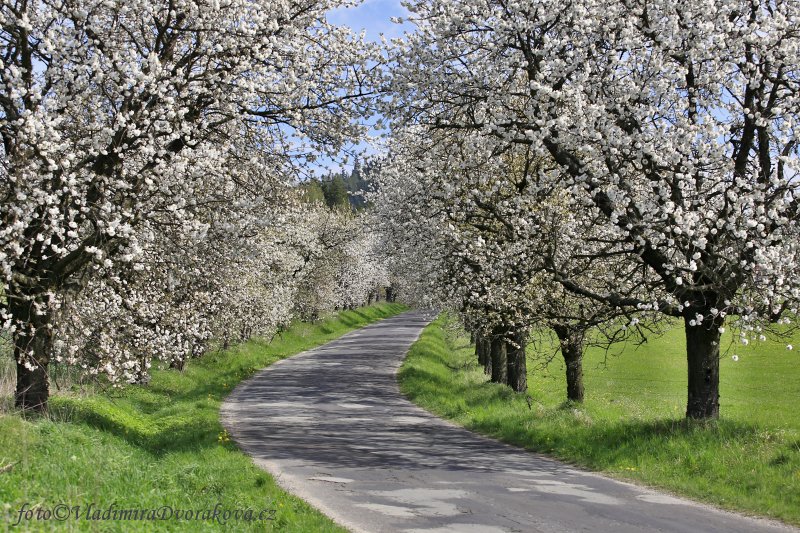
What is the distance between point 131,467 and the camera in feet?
34.9

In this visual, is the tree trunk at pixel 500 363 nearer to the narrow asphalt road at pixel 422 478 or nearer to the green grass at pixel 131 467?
the narrow asphalt road at pixel 422 478

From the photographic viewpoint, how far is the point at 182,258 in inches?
599

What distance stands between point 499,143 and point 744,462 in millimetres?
7688

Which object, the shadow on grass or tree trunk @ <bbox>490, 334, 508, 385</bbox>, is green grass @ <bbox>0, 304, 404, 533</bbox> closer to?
the shadow on grass

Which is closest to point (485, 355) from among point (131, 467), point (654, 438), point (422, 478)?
point (654, 438)

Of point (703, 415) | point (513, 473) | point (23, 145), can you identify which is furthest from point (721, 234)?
point (23, 145)

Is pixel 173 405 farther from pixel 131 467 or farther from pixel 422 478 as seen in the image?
pixel 422 478

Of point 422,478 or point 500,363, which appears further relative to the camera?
point 500,363

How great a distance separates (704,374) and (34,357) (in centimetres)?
1258

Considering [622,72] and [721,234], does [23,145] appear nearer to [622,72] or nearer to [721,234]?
[622,72]

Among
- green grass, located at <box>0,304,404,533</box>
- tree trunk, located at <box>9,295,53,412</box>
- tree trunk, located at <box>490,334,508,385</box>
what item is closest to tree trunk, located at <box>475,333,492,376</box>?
tree trunk, located at <box>490,334,508,385</box>

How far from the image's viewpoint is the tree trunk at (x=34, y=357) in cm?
1256

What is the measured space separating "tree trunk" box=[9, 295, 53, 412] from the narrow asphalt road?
4122 mm

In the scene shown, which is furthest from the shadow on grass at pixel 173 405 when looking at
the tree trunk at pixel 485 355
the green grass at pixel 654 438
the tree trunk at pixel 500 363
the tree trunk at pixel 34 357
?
the tree trunk at pixel 485 355
